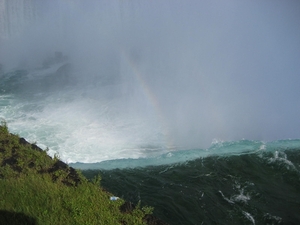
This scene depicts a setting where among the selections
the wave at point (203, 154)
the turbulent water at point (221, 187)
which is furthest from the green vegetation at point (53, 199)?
the wave at point (203, 154)

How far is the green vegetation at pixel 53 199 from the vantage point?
508cm

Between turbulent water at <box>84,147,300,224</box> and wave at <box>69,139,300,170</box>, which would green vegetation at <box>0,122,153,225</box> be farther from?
wave at <box>69,139,300,170</box>

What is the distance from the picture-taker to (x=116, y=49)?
19484 millimetres

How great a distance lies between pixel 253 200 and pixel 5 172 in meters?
5.13

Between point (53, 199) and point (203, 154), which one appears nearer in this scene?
point (53, 199)

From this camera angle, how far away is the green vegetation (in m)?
5.08

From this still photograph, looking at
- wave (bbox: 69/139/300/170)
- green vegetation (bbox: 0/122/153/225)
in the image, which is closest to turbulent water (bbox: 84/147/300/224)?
wave (bbox: 69/139/300/170)

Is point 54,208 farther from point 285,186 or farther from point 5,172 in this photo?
point 285,186

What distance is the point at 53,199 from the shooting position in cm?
541

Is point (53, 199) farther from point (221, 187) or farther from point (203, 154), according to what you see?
point (203, 154)

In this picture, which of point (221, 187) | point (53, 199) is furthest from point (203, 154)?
point (53, 199)

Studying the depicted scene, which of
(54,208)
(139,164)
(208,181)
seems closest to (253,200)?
(208,181)

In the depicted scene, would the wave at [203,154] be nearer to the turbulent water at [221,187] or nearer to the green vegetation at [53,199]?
the turbulent water at [221,187]

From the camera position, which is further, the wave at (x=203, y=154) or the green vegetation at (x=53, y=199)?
the wave at (x=203, y=154)
